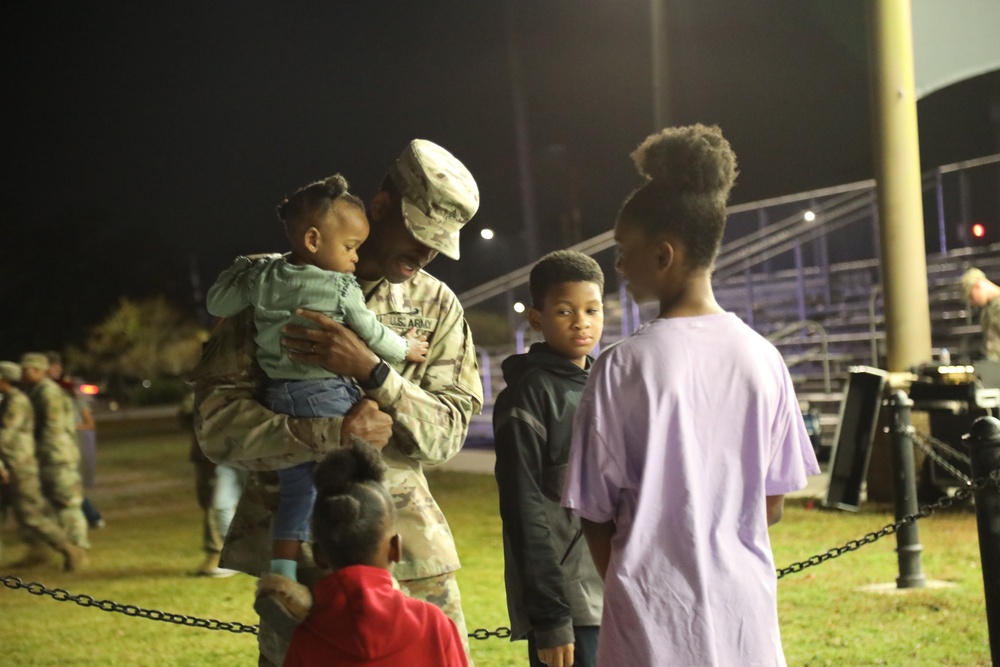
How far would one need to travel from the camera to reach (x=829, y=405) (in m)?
16.0

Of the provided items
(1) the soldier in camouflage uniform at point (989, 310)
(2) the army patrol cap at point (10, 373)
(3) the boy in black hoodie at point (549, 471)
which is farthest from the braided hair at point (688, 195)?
(2) the army patrol cap at point (10, 373)

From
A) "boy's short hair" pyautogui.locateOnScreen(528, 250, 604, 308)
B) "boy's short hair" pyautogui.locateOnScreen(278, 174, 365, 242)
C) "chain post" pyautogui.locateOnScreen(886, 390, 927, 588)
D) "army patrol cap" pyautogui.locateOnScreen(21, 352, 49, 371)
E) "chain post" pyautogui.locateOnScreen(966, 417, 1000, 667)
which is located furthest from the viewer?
"army patrol cap" pyautogui.locateOnScreen(21, 352, 49, 371)

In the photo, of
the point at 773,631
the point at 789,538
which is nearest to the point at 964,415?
the point at 789,538

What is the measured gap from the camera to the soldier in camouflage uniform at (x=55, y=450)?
1134 centimetres

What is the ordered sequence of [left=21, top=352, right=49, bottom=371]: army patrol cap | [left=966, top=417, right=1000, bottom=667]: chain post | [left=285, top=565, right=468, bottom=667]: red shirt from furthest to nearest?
[left=21, top=352, right=49, bottom=371]: army patrol cap
[left=966, top=417, right=1000, bottom=667]: chain post
[left=285, top=565, right=468, bottom=667]: red shirt

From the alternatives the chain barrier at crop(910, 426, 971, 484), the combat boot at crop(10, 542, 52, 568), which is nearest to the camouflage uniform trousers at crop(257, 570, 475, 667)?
the chain barrier at crop(910, 426, 971, 484)

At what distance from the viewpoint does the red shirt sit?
2.55m

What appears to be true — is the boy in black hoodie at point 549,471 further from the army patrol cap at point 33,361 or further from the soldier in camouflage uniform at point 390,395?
the army patrol cap at point 33,361

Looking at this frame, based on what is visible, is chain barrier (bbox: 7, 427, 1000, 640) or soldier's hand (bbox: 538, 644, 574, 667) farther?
chain barrier (bbox: 7, 427, 1000, 640)

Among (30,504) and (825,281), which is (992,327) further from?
(30,504)

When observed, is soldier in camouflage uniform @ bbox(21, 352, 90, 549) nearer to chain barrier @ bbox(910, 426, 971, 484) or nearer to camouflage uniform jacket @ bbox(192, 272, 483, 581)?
chain barrier @ bbox(910, 426, 971, 484)

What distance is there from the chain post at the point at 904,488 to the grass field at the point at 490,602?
0.53 feet

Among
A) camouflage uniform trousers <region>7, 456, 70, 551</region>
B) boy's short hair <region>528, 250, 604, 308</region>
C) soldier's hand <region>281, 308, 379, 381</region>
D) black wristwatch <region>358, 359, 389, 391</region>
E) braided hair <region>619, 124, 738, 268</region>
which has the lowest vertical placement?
camouflage uniform trousers <region>7, 456, 70, 551</region>

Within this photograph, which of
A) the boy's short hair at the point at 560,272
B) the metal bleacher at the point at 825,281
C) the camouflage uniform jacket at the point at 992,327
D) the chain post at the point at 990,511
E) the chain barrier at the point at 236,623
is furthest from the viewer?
the metal bleacher at the point at 825,281
